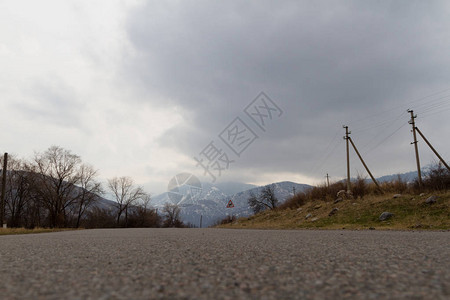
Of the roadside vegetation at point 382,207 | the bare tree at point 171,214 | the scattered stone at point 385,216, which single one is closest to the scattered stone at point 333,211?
the roadside vegetation at point 382,207

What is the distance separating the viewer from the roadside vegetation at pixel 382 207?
1244 centimetres

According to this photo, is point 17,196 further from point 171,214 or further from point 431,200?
point 431,200

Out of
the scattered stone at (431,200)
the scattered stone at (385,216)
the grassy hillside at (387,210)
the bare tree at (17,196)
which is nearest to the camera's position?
the grassy hillside at (387,210)

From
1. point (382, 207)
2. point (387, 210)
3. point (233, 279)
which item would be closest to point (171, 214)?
point (382, 207)

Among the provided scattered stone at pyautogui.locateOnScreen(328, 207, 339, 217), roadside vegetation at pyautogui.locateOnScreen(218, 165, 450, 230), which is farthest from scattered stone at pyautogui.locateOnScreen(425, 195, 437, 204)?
scattered stone at pyautogui.locateOnScreen(328, 207, 339, 217)

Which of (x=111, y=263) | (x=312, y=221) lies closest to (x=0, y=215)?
(x=312, y=221)

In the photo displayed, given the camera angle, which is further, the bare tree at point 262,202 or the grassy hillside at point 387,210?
the bare tree at point 262,202

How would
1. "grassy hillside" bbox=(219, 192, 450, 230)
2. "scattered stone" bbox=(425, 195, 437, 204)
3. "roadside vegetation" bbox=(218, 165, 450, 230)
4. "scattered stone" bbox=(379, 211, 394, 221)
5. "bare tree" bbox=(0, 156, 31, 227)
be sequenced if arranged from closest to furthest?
"grassy hillside" bbox=(219, 192, 450, 230) → "roadside vegetation" bbox=(218, 165, 450, 230) → "scattered stone" bbox=(379, 211, 394, 221) → "scattered stone" bbox=(425, 195, 437, 204) → "bare tree" bbox=(0, 156, 31, 227)

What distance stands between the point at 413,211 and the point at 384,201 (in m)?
2.52

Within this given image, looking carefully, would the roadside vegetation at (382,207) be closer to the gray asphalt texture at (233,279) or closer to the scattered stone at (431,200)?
the scattered stone at (431,200)

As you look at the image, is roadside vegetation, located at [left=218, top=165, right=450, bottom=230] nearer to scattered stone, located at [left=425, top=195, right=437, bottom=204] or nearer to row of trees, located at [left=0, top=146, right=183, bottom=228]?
scattered stone, located at [left=425, top=195, right=437, bottom=204]

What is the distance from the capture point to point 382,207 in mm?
15078

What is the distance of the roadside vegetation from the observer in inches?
490

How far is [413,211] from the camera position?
44.1 ft
